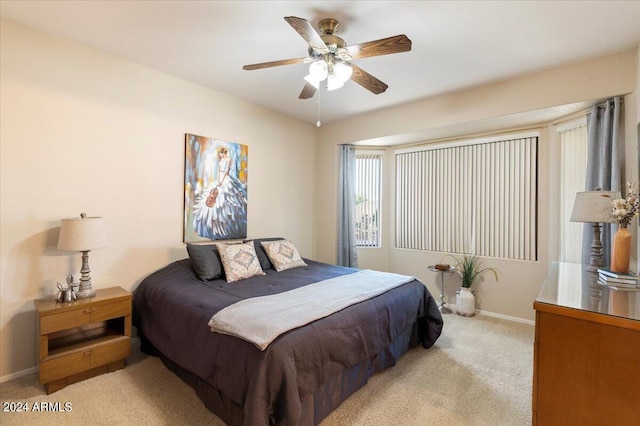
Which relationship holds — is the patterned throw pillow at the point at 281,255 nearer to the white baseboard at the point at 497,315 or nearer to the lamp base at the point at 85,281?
the lamp base at the point at 85,281

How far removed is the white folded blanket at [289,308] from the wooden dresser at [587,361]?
3.72 feet

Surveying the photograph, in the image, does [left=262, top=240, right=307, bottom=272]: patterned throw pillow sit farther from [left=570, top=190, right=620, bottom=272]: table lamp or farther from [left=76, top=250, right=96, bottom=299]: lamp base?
[left=570, top=190, right=620, bottom=272]: table lamp

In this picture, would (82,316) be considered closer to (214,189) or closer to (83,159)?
(83,159)

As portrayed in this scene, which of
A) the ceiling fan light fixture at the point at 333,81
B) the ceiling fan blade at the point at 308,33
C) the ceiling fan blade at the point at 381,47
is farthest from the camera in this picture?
the ceiling fan light fixture at the point at 333,81

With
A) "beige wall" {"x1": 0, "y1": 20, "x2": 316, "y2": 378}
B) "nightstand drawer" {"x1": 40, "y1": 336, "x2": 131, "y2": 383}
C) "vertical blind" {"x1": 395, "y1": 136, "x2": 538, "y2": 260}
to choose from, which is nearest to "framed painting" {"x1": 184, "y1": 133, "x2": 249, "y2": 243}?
"beige wall" {"x1": 0, "y1": 20, "x2": 316, "y2": 378}

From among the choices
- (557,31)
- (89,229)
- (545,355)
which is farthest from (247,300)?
(557,31)

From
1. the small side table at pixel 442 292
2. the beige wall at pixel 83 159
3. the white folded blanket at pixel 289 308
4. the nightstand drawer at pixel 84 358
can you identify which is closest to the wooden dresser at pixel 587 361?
the white folded blanket at pixel 289 308

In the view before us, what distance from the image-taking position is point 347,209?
4484 mm

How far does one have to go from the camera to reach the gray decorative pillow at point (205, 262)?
2770 mm

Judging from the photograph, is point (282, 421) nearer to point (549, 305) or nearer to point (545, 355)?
point (545, 355)

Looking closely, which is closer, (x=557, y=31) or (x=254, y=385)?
(x=254, y=385)

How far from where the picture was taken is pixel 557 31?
7.28ft

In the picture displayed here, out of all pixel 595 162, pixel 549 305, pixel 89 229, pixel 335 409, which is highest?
pixel 595 162

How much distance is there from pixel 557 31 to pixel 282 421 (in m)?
3.27
